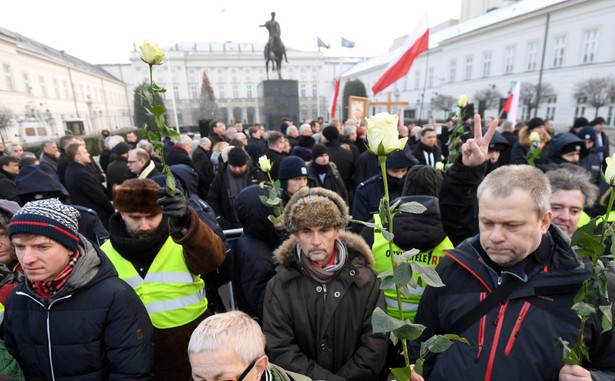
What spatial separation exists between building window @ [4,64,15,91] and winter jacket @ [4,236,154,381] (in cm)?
4462

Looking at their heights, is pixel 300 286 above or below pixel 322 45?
below

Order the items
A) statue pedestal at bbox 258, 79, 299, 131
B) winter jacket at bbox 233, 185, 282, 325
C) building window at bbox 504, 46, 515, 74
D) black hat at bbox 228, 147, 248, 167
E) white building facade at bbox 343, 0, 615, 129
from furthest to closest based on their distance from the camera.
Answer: building window at bbox 504, 46, 515, 74 → white building facade at bbox 343, 0, 615, 129 → statue pedestal at bbox 258, 79, 299, 131 → black hat at bbox 228, 147, 248, 167 → winter jacket at bbox 233, 185, 282, 325

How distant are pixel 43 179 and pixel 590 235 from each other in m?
4.57

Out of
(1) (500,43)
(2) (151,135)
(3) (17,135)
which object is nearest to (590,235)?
(2) (151,135)

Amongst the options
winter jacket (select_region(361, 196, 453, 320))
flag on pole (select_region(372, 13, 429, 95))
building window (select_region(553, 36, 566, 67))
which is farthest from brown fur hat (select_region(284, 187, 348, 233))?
building window (select_region(553, 36, 566, 67))

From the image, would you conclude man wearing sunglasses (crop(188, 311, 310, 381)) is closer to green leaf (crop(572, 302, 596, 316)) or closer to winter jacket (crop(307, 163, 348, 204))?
green leaf (crop(572, 302, 596, 316))

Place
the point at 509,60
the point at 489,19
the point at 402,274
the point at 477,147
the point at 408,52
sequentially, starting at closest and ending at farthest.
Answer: the point at 402,274 < the point at 477,147 < the point at 408,52 < the point at 509,60 < the point at 489,19

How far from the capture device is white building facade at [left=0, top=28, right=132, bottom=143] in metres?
28.3

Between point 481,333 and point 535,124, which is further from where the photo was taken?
point 535,124

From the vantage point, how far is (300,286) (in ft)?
6.47

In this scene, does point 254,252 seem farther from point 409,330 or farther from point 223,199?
point 223,199

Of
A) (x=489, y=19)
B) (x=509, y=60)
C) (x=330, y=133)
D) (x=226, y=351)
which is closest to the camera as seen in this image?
(x=226, y=351)

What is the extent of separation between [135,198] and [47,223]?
0.49 meters

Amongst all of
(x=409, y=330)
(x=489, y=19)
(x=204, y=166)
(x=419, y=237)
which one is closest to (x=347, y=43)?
(x=204, y=166)
